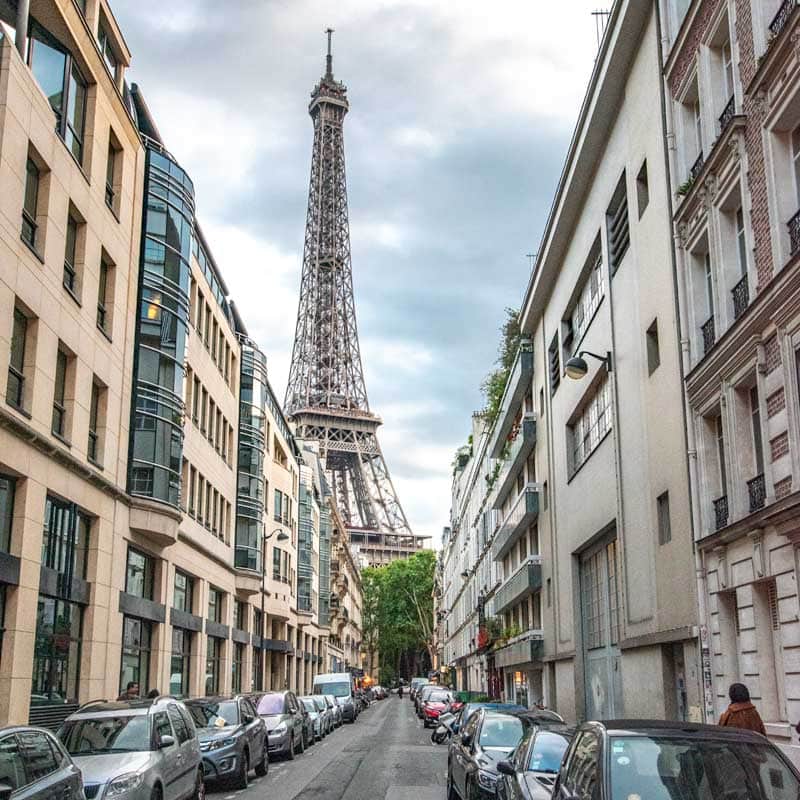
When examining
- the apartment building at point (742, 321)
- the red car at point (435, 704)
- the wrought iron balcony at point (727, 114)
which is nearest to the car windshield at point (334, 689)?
the red car at point (435, 704)

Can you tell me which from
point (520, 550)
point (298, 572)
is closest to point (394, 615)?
point (298, 572)

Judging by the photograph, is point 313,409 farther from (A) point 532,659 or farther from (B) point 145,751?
(B) point 145,751

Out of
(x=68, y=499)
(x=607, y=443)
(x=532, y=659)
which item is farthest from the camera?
(x=532, y=659)

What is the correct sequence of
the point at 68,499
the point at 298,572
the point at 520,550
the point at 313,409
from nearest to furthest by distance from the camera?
1. the point at 68,499
2. the point at 520,550
3. the point at 298,572
4. the point at 313,409

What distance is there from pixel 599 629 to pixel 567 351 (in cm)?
887

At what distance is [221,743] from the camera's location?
1944 centimetres

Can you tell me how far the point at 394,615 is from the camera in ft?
414

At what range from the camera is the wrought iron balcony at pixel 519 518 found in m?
37.7

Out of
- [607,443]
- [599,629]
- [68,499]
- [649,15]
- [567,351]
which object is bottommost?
[599,629]

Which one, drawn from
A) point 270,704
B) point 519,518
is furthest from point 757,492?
point 519,518

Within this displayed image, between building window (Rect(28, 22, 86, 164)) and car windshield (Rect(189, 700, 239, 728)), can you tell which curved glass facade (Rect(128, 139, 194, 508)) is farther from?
car windshield (Rect(189, 700, 239, 728))

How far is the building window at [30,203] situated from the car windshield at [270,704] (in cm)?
1355

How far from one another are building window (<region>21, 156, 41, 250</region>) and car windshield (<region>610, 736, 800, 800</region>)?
16.9 metres

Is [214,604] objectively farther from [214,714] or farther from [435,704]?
[214,714]
